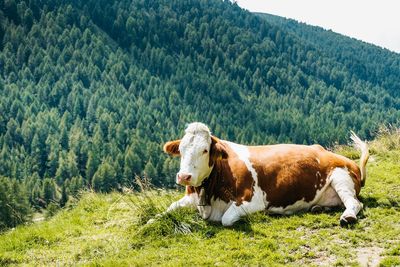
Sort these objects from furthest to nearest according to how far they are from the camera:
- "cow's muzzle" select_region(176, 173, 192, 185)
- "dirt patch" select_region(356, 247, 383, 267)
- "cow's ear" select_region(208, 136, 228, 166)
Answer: "cow's ear" select_region(208, 136, 228, 166), "cow's muzzle" select_region(176, 173, 192, 185), "dirt patch" select_region(356, 247, 383, 267)

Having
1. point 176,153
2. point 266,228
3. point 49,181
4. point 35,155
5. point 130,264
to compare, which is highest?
point 176,153

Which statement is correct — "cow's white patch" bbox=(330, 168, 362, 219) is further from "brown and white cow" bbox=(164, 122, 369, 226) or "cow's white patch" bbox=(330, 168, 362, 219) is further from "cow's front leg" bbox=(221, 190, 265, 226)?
"cow's front leg" bbox=(221, 190, 265, 226)

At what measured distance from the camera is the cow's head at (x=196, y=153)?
8.07 meters

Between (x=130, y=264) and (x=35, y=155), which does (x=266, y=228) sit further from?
(x=35, y=155)

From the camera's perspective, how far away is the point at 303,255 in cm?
689

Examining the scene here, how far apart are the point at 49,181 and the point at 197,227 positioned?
11320cm

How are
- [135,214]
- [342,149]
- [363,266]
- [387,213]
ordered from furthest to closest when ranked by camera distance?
1. [342,149]
2. [135,214]
3. [387,213]
4. [363,266]

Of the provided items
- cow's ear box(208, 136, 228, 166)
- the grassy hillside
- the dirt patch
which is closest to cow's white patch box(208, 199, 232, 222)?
the grassy hillside

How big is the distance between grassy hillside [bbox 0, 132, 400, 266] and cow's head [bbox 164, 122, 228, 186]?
93 cm

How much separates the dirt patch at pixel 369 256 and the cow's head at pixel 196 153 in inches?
111

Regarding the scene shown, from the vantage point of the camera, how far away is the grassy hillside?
6.91 m

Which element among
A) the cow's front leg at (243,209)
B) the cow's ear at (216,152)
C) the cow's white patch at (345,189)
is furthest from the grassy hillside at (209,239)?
the cow's ear at (216,152)

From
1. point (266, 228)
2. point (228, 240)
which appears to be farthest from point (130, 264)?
point (266, 228)

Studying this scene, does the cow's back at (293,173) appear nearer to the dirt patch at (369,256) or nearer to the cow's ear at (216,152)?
the cow's ear at (216,152)
